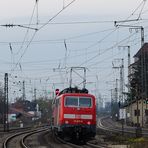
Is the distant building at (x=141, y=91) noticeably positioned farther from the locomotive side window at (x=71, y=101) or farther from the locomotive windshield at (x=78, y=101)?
the locomotive side window at (x=71, y=101)

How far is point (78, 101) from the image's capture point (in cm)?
3400

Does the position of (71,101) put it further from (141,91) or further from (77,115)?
(141,91)

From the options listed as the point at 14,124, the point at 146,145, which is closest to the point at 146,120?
the point at 14,124

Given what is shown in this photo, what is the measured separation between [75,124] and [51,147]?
361 cm

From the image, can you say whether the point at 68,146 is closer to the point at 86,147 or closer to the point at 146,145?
the point at 86,147

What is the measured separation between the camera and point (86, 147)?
1180 inches

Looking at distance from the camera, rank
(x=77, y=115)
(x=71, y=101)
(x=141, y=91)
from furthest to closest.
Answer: (x=141, y=91) < (x=71, y=101) < (x=77, y=115)

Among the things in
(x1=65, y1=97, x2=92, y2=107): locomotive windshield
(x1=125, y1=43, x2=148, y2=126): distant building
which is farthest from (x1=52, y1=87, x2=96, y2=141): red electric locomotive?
(x1=125, y1=43, x2=148, y2=126): distant building

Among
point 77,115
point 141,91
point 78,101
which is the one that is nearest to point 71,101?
point 78,101

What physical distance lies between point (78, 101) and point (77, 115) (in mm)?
1004

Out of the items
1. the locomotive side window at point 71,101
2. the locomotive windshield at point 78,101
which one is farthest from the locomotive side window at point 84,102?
the locomotive side window at point 71,101

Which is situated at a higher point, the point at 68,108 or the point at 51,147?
the point at 68,108

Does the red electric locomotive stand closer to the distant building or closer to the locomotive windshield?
the locomotive windshield

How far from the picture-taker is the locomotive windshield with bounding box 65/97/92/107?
33875mm
